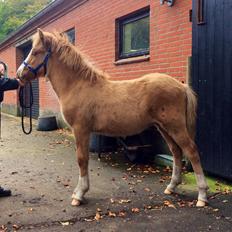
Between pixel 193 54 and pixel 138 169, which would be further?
pixel 138 169

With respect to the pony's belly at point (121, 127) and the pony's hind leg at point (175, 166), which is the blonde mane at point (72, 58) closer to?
the pony's belly at point (121, 127)

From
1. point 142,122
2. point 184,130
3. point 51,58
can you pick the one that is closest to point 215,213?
point 184,130

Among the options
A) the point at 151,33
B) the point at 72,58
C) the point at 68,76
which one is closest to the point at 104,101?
the point at 68,76

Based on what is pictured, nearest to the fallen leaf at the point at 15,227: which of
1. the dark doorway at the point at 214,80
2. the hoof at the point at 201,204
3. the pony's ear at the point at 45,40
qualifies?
the hoof at the point at 201,204

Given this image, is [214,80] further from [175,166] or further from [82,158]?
[82,158]

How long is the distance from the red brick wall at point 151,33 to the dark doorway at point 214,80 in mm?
583

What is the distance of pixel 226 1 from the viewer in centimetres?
489

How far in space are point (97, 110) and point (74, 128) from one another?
1.29 ft

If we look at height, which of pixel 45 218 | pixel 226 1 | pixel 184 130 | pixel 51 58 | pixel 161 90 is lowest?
pixel 45 218

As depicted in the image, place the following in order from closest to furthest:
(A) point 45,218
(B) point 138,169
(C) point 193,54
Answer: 1. (A) point 45,218
2. (C) point 193,54
3. (B) point 138,169

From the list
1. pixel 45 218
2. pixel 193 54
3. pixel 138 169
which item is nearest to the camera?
pixel 45 218

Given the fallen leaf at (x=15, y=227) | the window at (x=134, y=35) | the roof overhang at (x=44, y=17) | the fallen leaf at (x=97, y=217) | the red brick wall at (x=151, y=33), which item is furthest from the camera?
the roof overhang at (x=44, y=17)

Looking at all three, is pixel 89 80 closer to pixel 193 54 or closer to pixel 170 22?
pixel 193 54

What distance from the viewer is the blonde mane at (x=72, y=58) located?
4.70 metres
